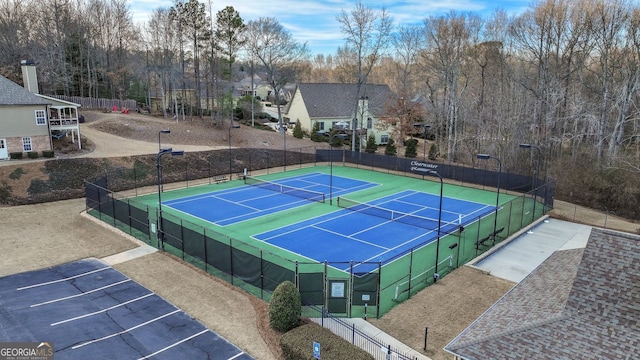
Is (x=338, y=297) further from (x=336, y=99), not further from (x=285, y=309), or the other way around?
(x=336, y=99)

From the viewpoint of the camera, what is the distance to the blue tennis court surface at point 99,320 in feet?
45.9

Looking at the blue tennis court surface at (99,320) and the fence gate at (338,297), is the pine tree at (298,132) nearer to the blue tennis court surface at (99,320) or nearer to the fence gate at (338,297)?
the blue tennis court surface at (99,320)

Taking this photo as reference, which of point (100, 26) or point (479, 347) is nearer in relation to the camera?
point (479, 347)

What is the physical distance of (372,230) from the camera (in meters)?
26.7

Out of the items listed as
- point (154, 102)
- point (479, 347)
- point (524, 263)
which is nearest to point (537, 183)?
point (524, 263)

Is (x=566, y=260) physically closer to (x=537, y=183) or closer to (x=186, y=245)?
(x=186, y=245)

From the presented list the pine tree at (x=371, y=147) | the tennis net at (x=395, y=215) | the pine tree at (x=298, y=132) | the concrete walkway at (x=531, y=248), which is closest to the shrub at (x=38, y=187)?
the tennis net at (x=395, y=215)

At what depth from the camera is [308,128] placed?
6309 centimetres

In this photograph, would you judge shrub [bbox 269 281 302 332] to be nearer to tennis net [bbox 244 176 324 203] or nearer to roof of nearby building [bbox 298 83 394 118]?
tennis net [bbox 244 176 324 203]

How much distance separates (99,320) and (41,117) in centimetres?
2848

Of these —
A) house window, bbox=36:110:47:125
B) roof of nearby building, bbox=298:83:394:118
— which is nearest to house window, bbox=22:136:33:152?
house window, bbox=36:110:47:125

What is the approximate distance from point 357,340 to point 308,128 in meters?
50.3

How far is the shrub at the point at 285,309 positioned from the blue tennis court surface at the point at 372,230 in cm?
660

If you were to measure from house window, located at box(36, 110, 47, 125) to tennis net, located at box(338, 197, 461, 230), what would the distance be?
87.5 ft
